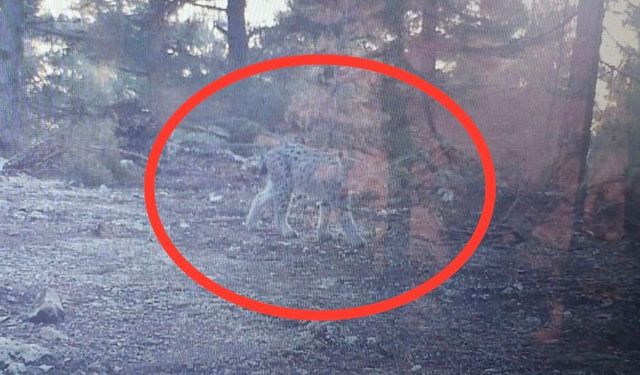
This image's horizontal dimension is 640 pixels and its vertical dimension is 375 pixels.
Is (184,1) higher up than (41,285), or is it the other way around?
(184,1)

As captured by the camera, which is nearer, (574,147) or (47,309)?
(47,309)

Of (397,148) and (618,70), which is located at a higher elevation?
(618,70)

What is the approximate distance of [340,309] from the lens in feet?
5.45

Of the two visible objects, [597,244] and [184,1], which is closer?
[184,1]

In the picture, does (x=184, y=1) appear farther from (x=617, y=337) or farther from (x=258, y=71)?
(x=617, y=337)

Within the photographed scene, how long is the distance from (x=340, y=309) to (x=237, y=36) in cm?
80

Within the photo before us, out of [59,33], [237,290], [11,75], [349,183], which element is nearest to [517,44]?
[349,183]

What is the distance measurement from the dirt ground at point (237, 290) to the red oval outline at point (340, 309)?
0.02 metres

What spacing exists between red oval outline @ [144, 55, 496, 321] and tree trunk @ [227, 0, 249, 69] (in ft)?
0.10

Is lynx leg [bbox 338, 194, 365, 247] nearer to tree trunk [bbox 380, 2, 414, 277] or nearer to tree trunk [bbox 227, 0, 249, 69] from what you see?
tree trunk [bbox 380, 2, 414, 277]

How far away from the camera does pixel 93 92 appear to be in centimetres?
162

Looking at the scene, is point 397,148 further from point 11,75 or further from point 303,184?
point 11,75

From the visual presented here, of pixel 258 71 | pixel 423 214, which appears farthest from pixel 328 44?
pixel 423 214

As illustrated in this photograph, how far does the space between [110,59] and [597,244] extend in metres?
1.46
